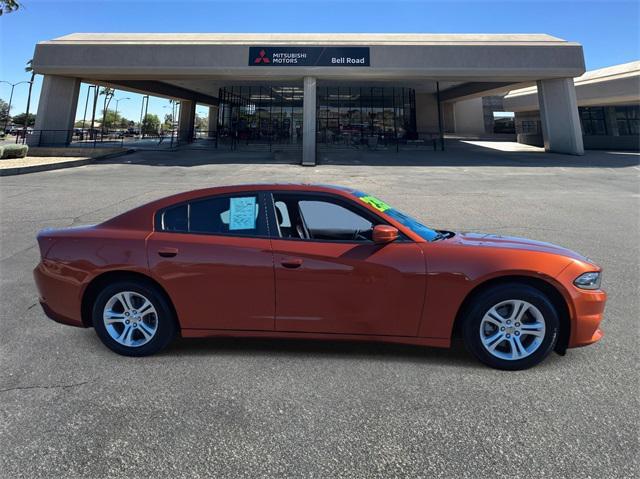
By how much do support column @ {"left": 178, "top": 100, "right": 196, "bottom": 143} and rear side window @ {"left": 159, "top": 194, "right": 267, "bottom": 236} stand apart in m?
40.6

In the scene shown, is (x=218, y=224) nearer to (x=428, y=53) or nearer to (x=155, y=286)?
(x=155, y=286)

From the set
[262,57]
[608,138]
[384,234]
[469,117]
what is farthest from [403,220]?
[469,117]

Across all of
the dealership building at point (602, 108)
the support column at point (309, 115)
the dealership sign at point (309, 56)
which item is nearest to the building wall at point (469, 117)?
the dealership building at point (602, 108)

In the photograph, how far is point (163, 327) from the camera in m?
3.36

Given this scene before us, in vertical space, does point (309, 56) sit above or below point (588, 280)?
above

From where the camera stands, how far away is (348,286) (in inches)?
124

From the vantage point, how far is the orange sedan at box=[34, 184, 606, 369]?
10.3 ft

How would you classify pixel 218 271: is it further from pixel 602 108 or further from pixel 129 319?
pixel 602 108

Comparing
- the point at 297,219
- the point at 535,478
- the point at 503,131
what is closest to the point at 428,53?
Answer: the point at 297,219

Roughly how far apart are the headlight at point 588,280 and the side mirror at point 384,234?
1.43 metres

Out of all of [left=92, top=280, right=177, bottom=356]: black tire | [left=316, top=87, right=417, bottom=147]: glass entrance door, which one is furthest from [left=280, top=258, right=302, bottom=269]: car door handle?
[left=316, top=87, right=417, bottom=147]: glass entrance door

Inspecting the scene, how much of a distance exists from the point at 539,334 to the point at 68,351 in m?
3.85

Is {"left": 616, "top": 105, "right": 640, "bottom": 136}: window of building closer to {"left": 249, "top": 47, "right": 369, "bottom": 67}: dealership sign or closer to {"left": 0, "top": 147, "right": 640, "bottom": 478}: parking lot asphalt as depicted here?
{"left": 249, "top": 47, "right": 369, "bottom": 67}: dealership sign

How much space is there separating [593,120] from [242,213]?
4351 cm
